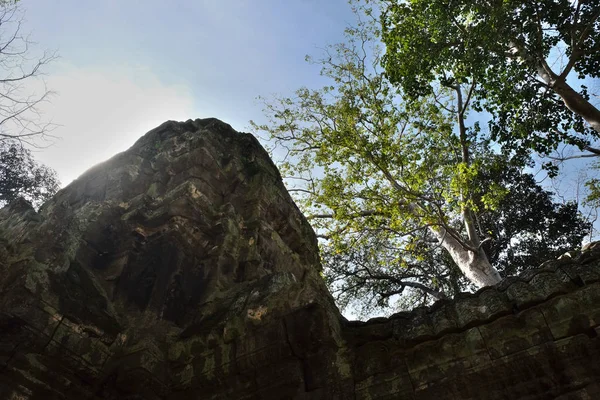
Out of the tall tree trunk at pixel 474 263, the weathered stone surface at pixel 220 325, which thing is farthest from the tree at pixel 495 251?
the weathered stone surface at pixel 220 325

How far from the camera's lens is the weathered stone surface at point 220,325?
3.27m

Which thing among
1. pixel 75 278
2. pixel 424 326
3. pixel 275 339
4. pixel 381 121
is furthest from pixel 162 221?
pixel 381 121

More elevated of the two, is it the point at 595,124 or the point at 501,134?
the point at 501,134

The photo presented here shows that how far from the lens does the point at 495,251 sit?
60.3 feet

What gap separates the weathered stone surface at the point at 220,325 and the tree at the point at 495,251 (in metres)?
12.5

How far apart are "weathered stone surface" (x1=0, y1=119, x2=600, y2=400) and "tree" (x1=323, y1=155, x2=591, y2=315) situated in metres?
12.5

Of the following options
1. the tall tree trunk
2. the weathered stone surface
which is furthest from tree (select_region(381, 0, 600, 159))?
the weathered stone surface

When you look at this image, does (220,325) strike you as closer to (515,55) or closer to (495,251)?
(515,55)

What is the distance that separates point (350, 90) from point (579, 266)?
46.9ft

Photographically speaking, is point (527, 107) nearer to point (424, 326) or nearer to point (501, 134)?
point (501, 134)

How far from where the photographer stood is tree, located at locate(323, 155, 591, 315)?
17578mm

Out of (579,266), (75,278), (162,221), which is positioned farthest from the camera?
(162,221)

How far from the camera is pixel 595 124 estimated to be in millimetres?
9641

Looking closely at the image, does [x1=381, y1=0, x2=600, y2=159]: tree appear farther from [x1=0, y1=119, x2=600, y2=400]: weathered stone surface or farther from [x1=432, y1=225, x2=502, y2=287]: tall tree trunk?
[x1=0, y1=119, x2=600, y2=400]: weathered stone surface
